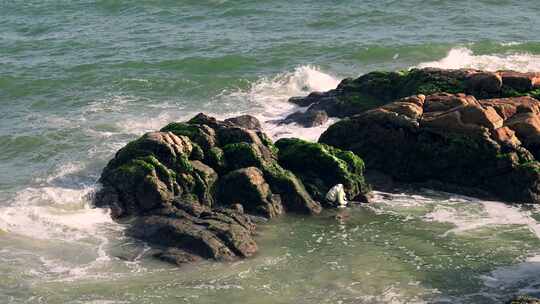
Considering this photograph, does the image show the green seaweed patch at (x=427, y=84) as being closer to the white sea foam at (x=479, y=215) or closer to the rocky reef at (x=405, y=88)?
the rocky reef at (x=405, y=88)

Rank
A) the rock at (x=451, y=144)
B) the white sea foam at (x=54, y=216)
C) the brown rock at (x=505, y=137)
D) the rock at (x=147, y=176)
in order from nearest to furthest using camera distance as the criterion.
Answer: the white sea foam at (x=54, y=216), the rock at (x=147, y=176), the rock at (x=451, y=144), the brown rock at (x=505, y=137)

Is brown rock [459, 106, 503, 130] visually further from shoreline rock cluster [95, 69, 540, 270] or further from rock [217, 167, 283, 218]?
rock [217, 167, 283, 218]

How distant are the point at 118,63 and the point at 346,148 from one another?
19.6 meters

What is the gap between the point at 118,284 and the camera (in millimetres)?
22969

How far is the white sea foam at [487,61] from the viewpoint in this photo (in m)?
45.3

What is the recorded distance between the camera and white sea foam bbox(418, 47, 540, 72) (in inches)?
1785

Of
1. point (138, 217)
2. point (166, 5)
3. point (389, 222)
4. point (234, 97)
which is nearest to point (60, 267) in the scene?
point (138, 217)

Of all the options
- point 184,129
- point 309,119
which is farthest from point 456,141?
point 184,129

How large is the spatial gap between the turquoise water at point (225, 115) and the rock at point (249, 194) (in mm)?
630

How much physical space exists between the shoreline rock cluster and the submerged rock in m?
0.11

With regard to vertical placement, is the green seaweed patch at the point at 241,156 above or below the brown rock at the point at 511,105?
below

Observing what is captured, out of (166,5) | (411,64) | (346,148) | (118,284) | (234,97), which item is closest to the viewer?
(118,284)

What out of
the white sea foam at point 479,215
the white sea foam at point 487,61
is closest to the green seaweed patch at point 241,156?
the white sea foam at point 479,215

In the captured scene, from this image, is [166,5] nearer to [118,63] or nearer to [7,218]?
[118,63]
